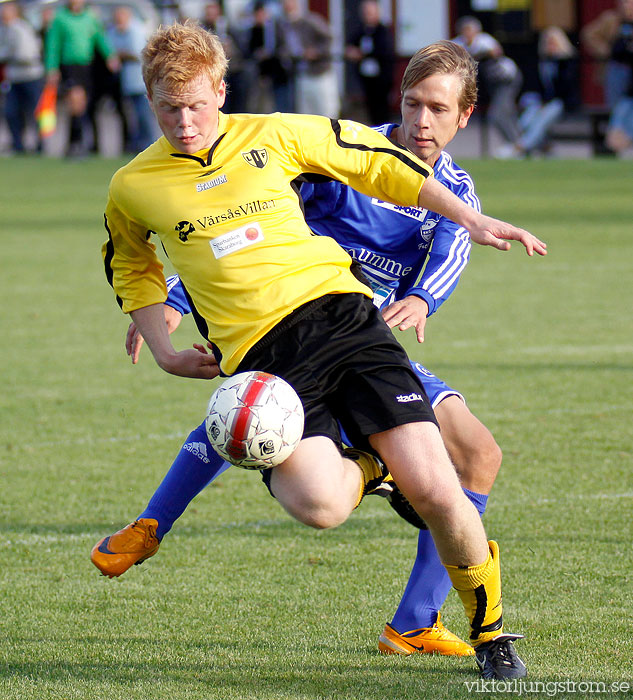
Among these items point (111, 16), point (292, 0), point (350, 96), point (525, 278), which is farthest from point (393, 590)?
point (111, 16)

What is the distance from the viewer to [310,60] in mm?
23688

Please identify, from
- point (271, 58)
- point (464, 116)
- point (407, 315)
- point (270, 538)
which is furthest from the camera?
point (271, 58)

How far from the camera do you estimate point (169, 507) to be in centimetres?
455

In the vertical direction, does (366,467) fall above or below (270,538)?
above

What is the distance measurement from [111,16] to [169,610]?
25.5 metres

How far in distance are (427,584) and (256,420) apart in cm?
104

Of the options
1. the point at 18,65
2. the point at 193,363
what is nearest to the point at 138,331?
the point at 193,363

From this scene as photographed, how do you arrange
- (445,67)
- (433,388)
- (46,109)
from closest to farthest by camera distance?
1. (433,388)
2. (445,67)
3. (46,109)

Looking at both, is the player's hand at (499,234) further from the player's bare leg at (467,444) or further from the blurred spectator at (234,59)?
the blurred spectator at (234,59)

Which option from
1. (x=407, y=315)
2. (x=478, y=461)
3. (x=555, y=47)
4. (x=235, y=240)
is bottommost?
(x=555, y=47)

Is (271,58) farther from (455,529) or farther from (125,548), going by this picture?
(455,529)

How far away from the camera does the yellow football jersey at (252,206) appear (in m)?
3.96

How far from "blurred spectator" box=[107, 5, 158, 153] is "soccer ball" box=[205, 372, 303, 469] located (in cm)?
1977

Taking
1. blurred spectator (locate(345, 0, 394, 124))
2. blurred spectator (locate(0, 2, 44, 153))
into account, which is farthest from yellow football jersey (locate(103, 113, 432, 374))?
blurred spectator (locate(0, 2, 44, 153))
